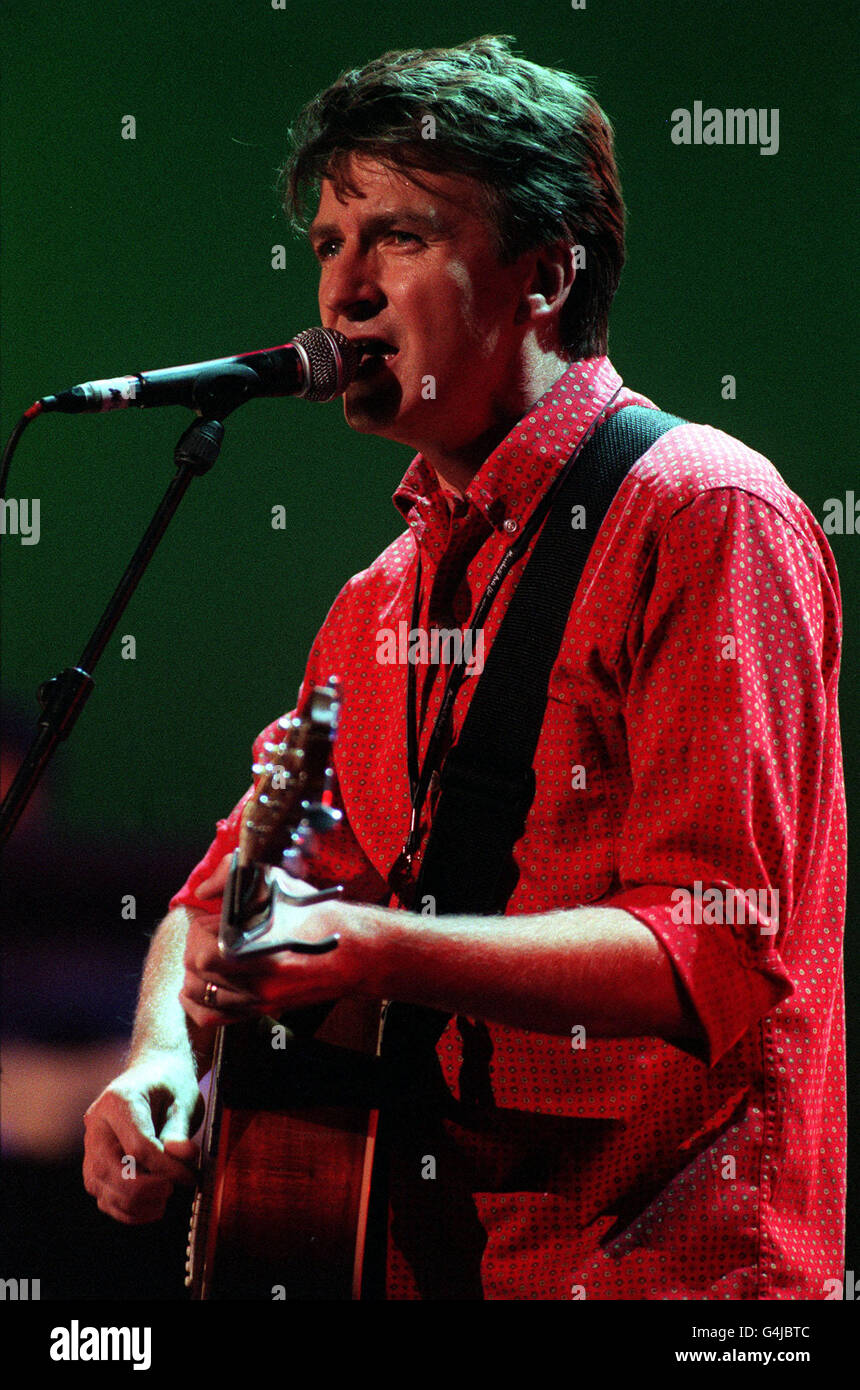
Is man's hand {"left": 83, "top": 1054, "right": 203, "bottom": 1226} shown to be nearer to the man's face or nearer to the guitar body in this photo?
the guitar body

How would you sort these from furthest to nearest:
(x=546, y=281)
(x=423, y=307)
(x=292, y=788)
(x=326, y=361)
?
(x=546, y=281)
(x=423, y=307)
(x=326, y=361)
(x=292, y=788)

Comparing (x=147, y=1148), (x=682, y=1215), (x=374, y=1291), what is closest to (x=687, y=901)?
(x=682, y=1215)

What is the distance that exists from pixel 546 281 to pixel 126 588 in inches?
31.2

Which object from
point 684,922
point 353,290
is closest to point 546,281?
point 353,290

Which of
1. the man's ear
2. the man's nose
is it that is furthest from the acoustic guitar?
the man's ear

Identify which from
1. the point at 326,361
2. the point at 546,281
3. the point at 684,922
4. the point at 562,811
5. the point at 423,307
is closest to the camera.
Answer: the point at 684,922

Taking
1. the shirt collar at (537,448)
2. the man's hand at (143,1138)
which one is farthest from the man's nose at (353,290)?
the man's hand at (143,1138)

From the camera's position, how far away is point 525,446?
5.49 ft

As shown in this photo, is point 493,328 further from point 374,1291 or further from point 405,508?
point 374,1291

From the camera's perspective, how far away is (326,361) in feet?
5.15

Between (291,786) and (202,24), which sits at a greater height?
(202,24)

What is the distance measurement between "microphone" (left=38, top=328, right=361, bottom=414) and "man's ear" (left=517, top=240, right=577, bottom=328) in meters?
0.29

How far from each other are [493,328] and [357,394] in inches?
8.5

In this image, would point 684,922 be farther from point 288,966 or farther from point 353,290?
point 353,290
